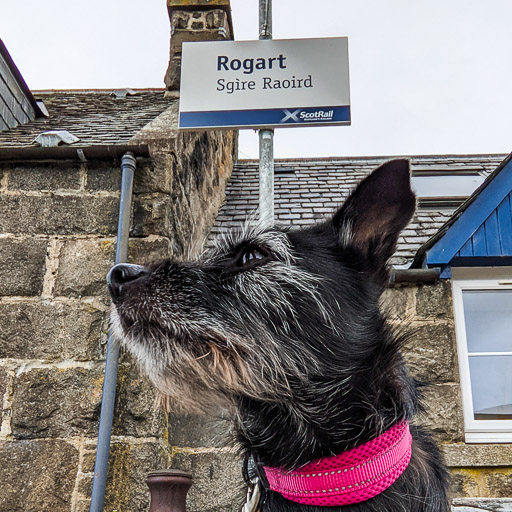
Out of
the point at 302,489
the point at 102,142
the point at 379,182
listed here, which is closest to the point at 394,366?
the point at 302,489

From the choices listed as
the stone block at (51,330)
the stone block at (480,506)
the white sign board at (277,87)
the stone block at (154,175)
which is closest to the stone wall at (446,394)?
the stone block at (480,506)

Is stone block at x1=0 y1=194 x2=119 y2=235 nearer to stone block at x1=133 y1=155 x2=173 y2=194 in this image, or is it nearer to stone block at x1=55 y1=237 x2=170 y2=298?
stone block at x1=55 y1=237 x2=170 y2=298

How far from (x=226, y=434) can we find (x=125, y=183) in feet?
7.78

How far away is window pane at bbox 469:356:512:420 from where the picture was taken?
4734 millimetres

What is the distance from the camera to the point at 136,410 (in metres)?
3.73

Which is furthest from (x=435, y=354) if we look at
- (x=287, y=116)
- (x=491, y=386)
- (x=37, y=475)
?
(x=37, y=475)

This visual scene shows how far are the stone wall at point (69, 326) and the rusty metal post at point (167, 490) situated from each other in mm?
481

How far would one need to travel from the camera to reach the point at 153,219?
4250 mm

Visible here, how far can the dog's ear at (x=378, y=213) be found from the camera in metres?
2.02

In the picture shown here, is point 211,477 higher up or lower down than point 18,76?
lower down

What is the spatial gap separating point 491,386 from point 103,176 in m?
3.91

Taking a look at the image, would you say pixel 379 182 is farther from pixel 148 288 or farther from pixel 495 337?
pixel 495 337

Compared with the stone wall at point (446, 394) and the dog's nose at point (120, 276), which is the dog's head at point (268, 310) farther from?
the stone wall at point (446, 394)

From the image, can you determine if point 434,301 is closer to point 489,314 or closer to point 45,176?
point 489,314
